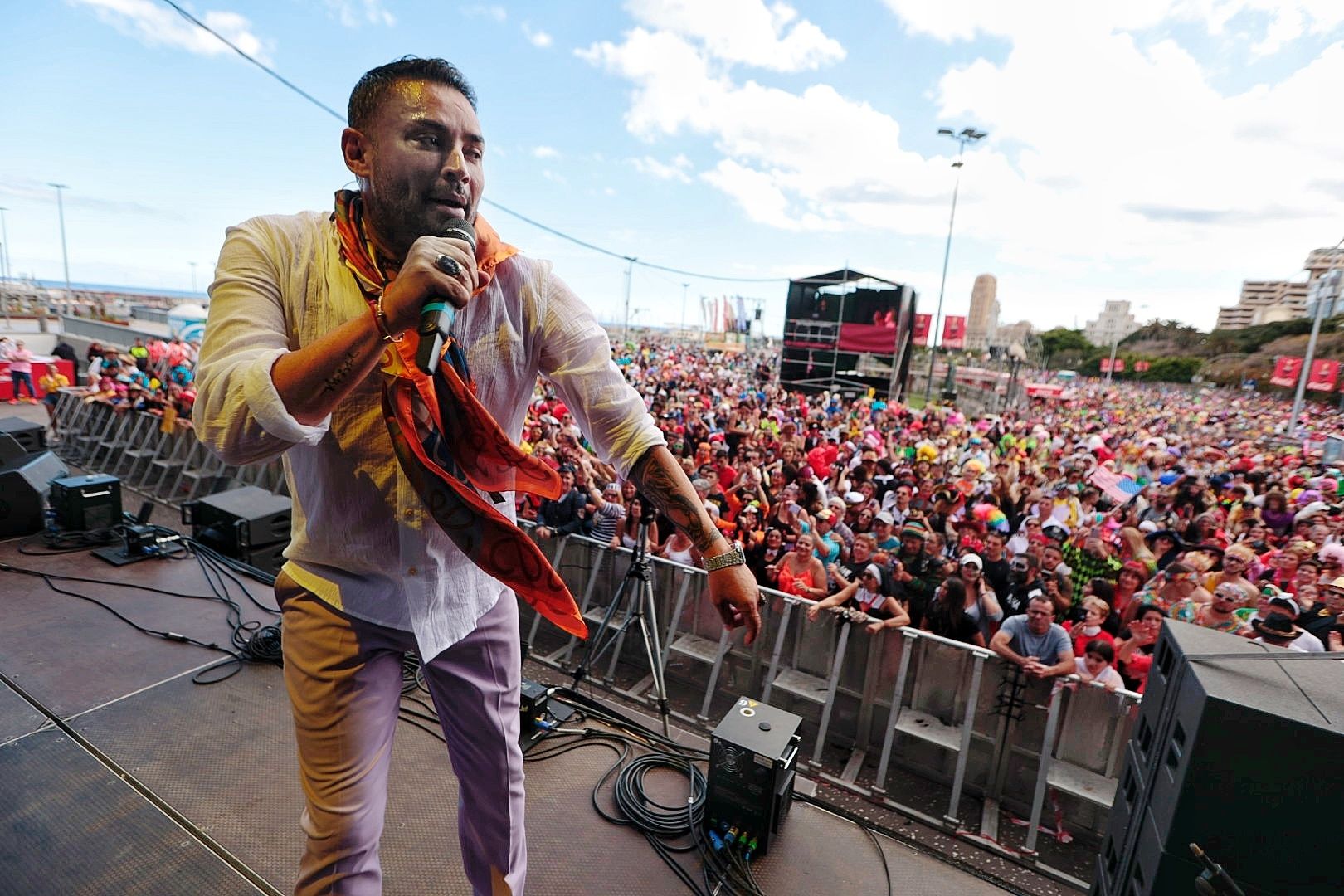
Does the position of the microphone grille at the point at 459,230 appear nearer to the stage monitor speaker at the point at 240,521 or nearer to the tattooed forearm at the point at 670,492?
the tattooed forearm at the point at 670,492

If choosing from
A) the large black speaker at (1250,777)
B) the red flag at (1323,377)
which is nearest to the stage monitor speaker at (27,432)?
the large black speaker at (1250,777)

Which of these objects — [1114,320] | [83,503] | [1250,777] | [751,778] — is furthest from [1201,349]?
[1114,320]

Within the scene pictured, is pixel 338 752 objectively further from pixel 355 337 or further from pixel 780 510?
pixel 780 510

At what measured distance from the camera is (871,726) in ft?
15.6

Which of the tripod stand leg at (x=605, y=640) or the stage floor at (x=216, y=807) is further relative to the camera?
the tripod stand leg at (x=605, y=640)

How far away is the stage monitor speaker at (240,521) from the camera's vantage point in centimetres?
570

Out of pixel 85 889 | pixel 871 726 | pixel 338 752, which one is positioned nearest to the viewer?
pixel 338 752

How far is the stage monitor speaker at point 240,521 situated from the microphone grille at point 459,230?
5.55 metres

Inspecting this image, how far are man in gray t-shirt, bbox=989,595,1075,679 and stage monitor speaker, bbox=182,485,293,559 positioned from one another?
5.94m

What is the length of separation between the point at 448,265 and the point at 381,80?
52 centimetres

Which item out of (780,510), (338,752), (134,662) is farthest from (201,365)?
(780,510)

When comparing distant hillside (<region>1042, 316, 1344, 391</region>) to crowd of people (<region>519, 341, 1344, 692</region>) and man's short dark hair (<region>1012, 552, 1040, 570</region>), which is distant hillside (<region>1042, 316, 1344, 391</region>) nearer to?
crowd of people (<region>519, 341, 1344, 692</region>)

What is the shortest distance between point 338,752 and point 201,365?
2.82ft

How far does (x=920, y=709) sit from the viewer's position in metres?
4.60
